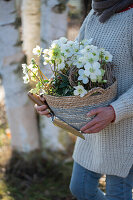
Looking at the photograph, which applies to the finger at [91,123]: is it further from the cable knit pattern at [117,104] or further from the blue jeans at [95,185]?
the blue jeans at [95,185]

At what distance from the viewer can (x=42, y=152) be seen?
120 inches

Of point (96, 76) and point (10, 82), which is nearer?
point (96, 76)

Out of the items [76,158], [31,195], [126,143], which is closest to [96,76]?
[126,143]

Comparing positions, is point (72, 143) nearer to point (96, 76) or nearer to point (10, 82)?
point (10, 82)

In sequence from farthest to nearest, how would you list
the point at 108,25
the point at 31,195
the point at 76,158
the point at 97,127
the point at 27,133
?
the point at 27,133 → the point at 31,195 → the point at 76,158 → the point at 108,25 → the point at 97,127

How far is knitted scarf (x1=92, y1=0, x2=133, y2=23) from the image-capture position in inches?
59.2

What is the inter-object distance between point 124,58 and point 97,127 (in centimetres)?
41

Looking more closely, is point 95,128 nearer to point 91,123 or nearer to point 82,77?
point 91,123

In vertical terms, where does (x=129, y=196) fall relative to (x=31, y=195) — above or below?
above

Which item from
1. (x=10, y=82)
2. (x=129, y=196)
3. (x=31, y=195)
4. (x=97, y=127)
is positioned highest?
(x=97, y=127)

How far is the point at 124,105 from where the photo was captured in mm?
1483

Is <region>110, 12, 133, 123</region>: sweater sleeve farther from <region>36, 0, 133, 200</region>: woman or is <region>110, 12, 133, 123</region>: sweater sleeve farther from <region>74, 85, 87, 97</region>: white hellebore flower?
<region>74, 85, 87, 97</region>: white hellebore flower

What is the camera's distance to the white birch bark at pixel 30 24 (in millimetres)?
3211

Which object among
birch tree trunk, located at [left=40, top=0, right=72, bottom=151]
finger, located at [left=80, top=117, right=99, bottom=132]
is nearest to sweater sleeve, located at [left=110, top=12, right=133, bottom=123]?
finger, located at [left=80, top=117, right=99, bottom=132]
